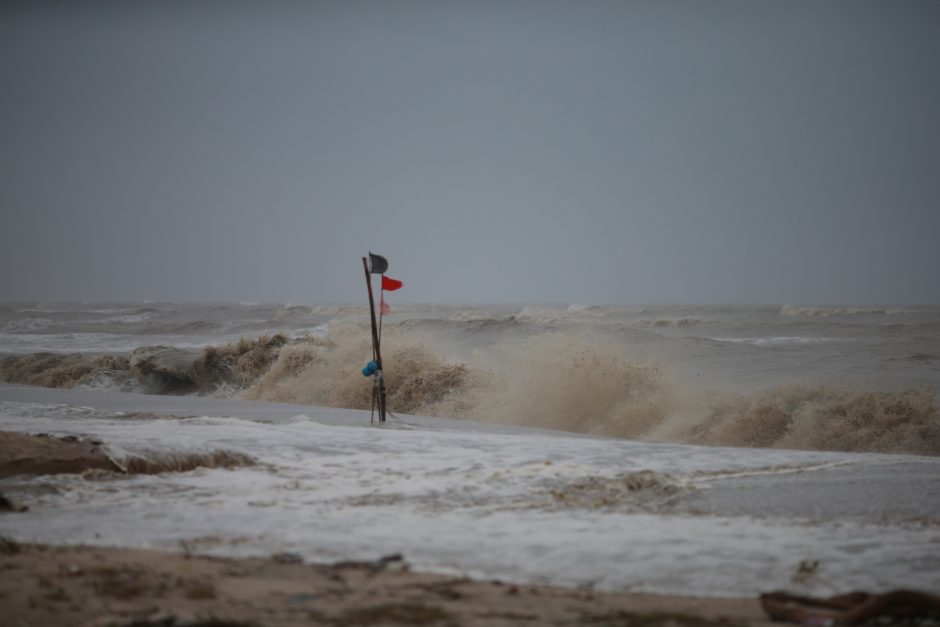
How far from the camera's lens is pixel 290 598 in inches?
125

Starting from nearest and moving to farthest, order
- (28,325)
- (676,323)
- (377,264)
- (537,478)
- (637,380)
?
1. (537,478)
2. (377,264)
3. (637,380)
4. (676,323)
5. (28,325)

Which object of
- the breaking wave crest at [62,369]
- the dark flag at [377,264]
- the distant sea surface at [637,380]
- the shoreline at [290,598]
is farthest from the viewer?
the breaking wave crest at [62,369]

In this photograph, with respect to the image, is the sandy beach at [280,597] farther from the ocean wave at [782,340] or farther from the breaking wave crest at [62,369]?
the ocean wave at [782,340]

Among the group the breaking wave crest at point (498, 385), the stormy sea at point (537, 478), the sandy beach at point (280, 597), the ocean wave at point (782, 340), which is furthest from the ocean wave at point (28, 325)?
the sandy beach at point (280, 597)

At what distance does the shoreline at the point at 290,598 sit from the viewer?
115 inches

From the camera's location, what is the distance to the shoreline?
2.93m

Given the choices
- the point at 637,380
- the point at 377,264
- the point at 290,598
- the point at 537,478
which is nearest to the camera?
the point at 290,598

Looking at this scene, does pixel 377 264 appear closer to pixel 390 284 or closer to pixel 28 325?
pixel 390 284

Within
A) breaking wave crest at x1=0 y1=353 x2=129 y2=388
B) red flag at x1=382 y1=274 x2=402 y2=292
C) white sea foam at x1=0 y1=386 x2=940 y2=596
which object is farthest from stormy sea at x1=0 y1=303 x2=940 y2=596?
breaking wave crest at x1=0 y1=353 x2=129 y2=388

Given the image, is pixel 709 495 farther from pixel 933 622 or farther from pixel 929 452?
pixel 929 452

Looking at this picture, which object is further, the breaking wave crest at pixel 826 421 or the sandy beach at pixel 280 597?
the breaking wave crest at pixel 826 421

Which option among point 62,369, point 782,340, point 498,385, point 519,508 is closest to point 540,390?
point 498,385

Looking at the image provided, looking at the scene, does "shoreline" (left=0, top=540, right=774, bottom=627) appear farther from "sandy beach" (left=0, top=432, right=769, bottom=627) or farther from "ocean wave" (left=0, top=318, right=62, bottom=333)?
"ocean wave" (left=0, top=318, right=62, bottom=333)

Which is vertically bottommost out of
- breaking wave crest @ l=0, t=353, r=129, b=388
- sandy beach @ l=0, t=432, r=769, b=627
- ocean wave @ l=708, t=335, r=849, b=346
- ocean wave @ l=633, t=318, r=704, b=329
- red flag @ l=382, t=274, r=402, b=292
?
breaking wave crest @ l=0, t=353, r=129, b=388
